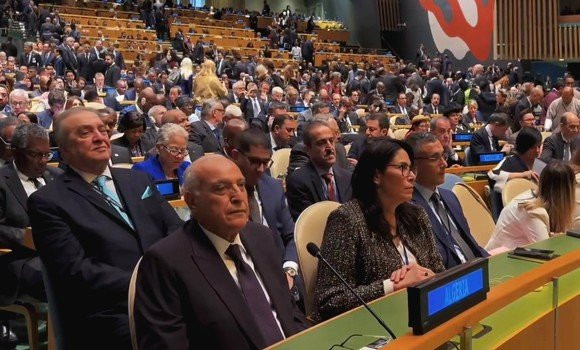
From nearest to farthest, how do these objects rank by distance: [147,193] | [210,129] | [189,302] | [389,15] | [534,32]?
[189,302]
[147,193]
[210,129]
[534,32]
[389,15]

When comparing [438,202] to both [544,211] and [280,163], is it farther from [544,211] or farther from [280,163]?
[280,163]

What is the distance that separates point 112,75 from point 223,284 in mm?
12799

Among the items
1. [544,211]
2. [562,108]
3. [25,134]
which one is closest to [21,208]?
[25,134]

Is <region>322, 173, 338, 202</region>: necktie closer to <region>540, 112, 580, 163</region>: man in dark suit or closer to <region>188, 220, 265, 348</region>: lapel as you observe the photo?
<region>188, 220, 265, 348</region>: lapel

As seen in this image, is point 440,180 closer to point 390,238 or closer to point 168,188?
point 390,238

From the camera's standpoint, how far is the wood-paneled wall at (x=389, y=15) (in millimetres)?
26078

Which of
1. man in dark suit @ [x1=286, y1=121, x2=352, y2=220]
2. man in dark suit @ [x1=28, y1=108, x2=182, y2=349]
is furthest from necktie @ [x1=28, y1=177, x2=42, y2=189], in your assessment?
man in dark suit @ [x1=286, y1=121, x2=352, y2=220]

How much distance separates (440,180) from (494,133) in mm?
3967

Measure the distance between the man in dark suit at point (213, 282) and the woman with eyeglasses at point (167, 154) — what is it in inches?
89.8

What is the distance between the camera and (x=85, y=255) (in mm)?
2543

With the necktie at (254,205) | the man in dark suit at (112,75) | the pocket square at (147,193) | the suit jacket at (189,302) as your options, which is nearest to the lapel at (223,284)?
the suit jacket at (189,302)

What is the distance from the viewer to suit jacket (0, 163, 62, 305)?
328 centimetres

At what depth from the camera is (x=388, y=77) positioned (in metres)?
14.7

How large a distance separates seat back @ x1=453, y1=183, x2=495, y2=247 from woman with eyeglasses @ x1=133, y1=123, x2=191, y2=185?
1771 millimetres
